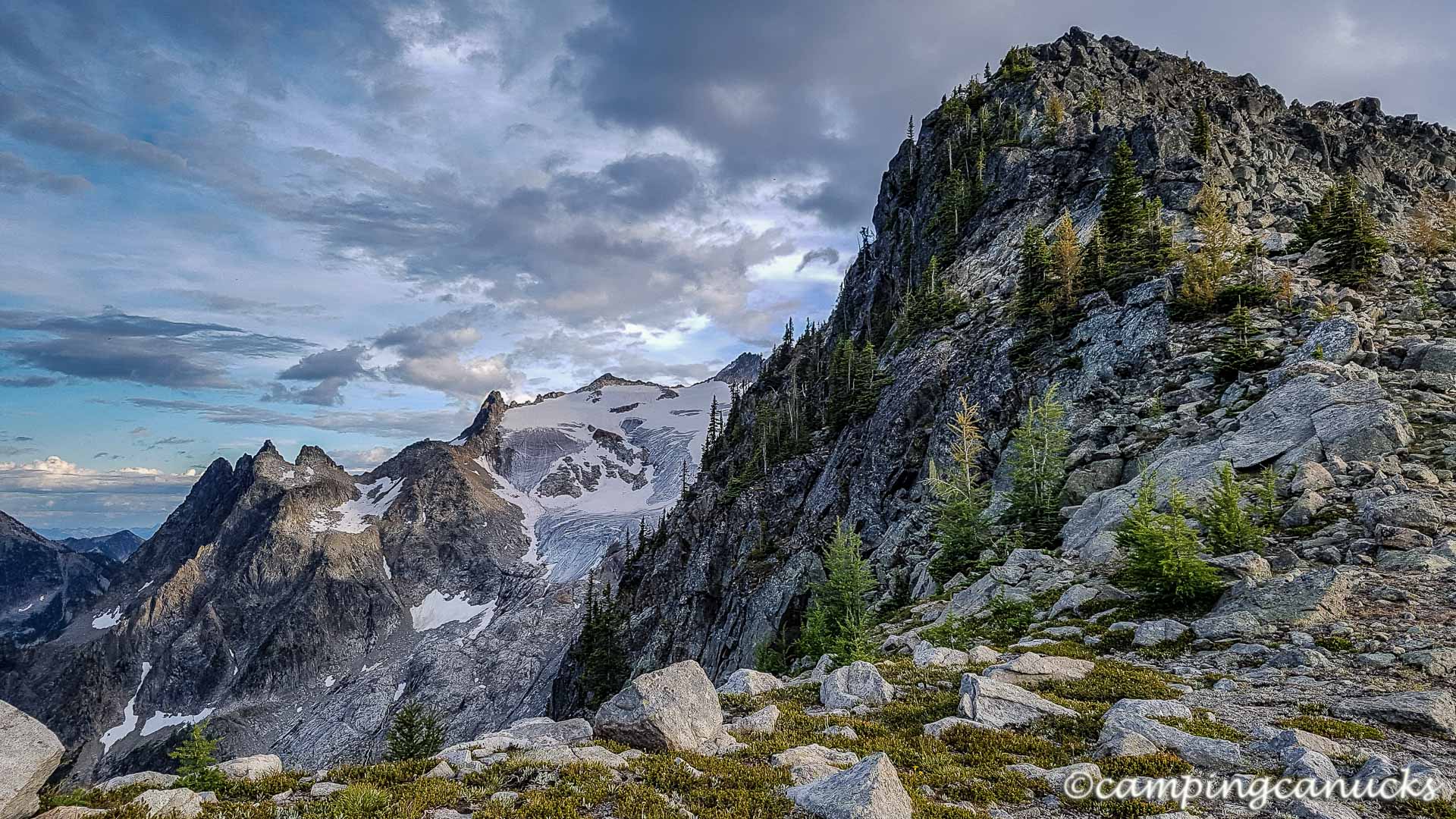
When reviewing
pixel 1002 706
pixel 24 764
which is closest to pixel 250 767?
pixel 24 764

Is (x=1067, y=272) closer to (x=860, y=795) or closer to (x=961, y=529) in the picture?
(x=961, y=529)

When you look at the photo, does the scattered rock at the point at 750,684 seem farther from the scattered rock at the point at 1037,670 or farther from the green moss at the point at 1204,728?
the green moss at the point at 1204,728

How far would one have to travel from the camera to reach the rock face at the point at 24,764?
8430 millimetres

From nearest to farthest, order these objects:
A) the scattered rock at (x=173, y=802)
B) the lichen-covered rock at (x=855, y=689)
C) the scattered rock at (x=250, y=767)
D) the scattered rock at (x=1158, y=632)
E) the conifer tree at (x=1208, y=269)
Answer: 1. the scattered rock at (x=173, y=802)
2. the scattered rock at (x=250, y=767)
3. the lichen-covered rock at (x=855, y=689)
4. the scattered rock at (x=1158, y=632)
5. the conifer tree at (x=1208, y=269)

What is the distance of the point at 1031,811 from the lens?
8.22 m

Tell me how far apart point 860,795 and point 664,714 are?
16.0 feet

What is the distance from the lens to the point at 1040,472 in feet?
92.8

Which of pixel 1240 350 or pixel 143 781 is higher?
pixel 1240 350

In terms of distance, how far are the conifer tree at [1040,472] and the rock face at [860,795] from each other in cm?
2207

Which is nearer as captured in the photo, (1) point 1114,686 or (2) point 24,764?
(2) point 24,764

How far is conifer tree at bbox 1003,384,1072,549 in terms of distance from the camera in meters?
27.7

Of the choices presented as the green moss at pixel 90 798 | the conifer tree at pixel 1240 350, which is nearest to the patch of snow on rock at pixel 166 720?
the green moss at pixel 90 798

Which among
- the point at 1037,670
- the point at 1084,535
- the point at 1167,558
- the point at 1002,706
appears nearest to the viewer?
the point at 1002,706

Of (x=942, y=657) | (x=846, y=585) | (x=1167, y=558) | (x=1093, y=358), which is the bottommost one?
(x=846, y=585)
